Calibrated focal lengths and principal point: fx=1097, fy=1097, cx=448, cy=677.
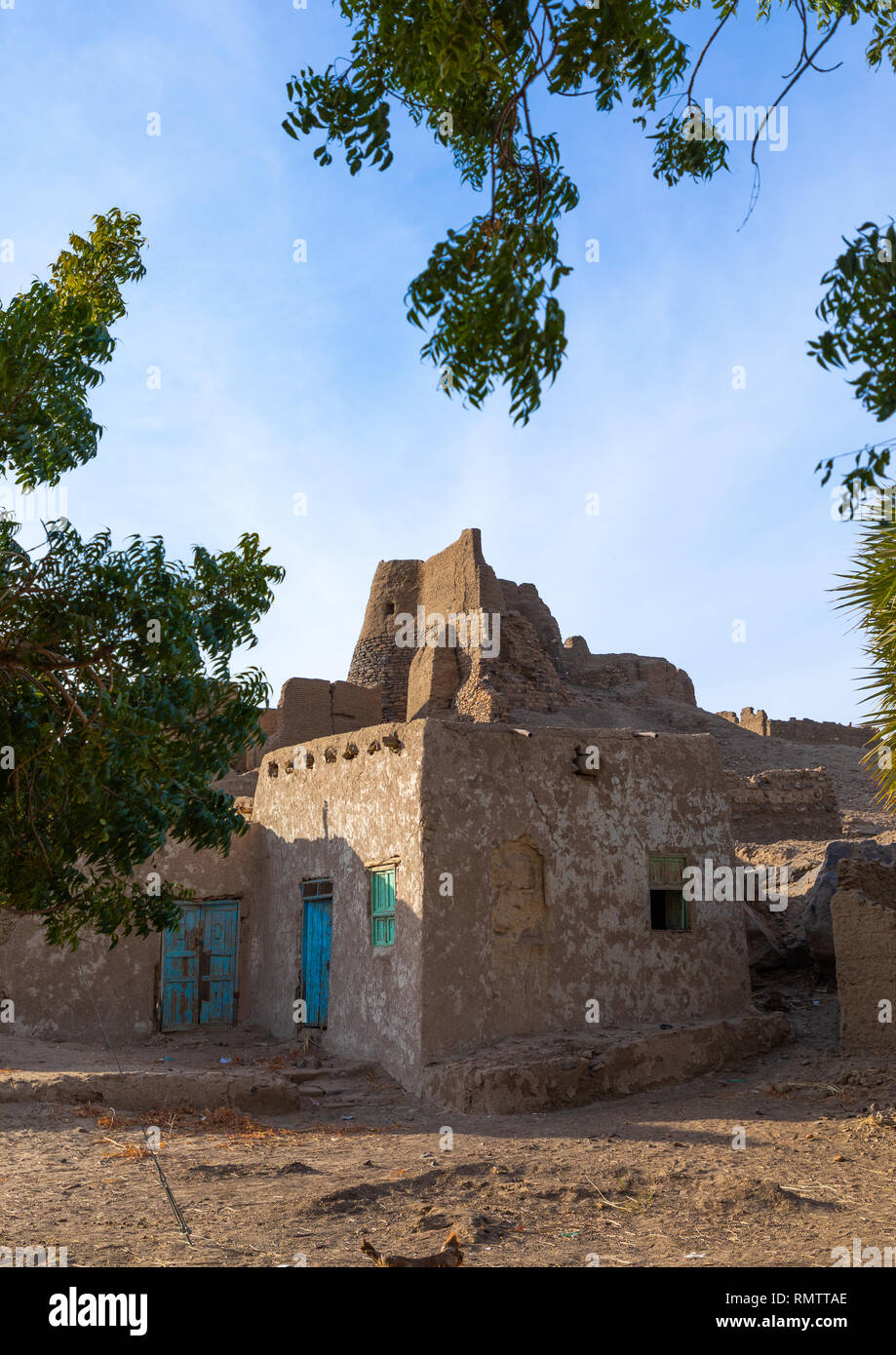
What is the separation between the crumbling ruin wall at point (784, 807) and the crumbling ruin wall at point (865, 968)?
8.78 metres

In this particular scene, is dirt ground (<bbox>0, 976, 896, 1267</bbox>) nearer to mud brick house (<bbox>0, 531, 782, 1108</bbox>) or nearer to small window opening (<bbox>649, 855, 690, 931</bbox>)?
mud brick house (<bbox>0, 531, 782, 1108</bbox>)

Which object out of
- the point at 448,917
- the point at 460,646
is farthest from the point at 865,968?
the point at 460,646

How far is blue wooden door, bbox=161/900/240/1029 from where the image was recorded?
50.2 ft

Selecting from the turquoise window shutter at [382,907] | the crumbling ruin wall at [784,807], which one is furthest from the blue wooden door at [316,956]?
the crumbling ruin wall at [784,807]

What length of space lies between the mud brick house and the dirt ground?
107cm

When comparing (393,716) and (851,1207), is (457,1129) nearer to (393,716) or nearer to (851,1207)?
(851,1207)

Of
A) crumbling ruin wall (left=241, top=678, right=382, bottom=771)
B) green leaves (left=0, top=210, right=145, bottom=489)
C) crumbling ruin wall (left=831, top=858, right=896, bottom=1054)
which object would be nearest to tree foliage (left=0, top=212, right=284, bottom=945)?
green leaves (left=0, top=210, right=145, bottom=489)

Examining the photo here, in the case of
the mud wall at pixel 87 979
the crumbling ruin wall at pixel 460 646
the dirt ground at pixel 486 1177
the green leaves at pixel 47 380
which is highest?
the crumbling ruin wall at pixel 460 646

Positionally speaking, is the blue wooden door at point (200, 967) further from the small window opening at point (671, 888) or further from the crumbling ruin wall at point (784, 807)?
the crumbling ruin wall at point (784, 807)

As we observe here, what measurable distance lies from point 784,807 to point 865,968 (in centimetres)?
971

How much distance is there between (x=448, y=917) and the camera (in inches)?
463

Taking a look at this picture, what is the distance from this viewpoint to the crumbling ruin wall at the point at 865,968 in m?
10.4
